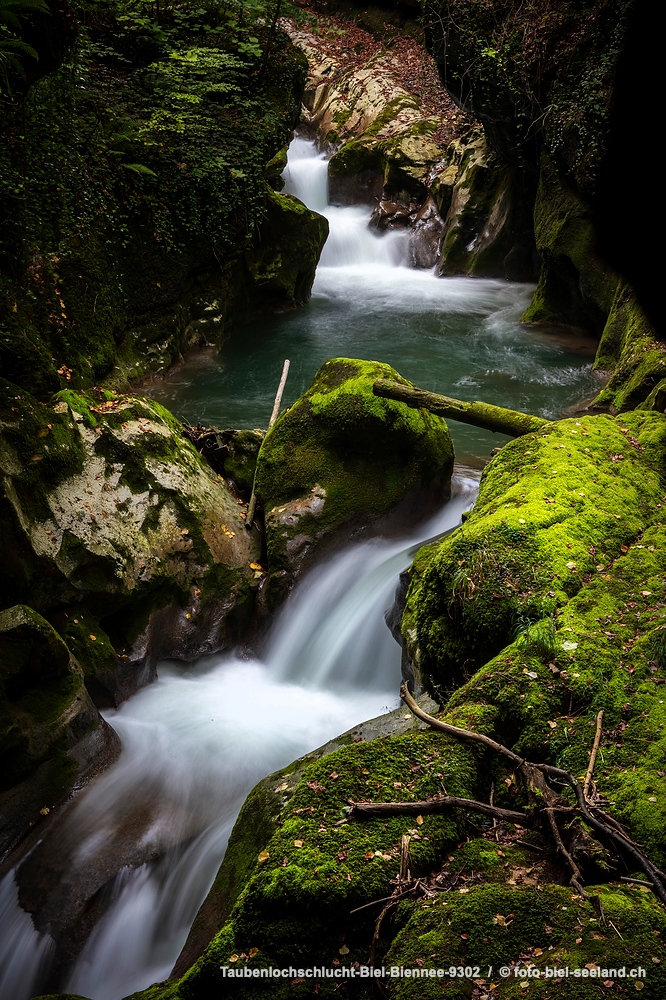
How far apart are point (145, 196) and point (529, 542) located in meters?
8.89

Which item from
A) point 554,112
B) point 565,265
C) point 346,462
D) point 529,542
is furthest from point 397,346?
point 529,542

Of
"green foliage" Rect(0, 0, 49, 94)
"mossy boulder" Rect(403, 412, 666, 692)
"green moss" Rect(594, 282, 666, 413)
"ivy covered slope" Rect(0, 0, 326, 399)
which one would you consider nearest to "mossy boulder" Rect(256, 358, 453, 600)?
"mossy boulder" Rect(403, 412, 666, 692)

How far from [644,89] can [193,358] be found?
12.0 meters

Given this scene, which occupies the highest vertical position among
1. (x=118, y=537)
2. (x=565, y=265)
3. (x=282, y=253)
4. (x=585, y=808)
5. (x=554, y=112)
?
(x=554, y=112)

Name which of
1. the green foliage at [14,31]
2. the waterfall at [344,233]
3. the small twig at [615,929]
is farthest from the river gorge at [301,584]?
the waterfall at [344,233]

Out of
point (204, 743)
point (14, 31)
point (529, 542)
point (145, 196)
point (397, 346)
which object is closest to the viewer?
point (529, 542)

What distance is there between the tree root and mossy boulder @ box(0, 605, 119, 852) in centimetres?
297

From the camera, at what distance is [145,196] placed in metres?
10.6

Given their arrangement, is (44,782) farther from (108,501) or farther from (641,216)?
(641,216)

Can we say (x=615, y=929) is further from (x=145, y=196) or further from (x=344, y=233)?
(x=344, y=233)

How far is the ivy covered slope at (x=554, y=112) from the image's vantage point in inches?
436

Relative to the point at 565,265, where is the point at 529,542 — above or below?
below

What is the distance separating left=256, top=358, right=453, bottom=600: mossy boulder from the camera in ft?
23.8

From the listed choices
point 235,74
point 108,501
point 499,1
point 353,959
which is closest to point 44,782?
point 108,501
